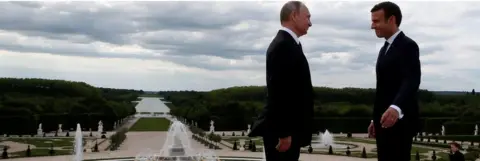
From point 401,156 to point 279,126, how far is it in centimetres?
88

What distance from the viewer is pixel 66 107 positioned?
4978 cm

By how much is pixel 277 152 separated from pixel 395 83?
909mm

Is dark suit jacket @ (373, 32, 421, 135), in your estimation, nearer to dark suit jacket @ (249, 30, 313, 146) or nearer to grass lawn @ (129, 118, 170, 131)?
dark suit jacket @ (249, 30, 313, 146)

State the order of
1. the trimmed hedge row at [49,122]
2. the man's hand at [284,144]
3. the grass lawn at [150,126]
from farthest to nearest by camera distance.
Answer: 1. the grass lawn at [150,126]
2. the trimmed hedge row at [49,122]
3. the man's hand at [284,144]

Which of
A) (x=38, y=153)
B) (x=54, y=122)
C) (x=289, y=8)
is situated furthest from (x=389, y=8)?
(x=54, y=122)

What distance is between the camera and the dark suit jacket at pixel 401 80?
12.3 feet

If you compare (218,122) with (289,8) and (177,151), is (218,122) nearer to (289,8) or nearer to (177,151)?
(177,151)

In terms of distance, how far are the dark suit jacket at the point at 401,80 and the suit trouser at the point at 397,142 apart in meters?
0.04

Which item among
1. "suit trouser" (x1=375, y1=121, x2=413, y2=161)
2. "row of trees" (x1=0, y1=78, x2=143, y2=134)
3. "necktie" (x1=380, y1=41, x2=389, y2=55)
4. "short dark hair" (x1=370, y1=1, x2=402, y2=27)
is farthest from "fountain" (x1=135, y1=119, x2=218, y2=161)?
"row of trees" (x1=0, y1=78, x2=143, y2=134)

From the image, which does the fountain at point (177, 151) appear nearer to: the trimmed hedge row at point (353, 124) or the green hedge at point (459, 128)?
the trimmed hedge row at point (353, 124)

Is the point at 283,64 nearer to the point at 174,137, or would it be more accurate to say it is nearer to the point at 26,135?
the point at 174,137

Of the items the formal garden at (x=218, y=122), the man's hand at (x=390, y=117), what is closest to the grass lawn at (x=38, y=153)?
the formal garden at (x=218, y=122)

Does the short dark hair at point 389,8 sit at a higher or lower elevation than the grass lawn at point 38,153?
higher

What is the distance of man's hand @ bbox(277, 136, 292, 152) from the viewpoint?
348cm
